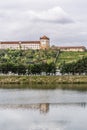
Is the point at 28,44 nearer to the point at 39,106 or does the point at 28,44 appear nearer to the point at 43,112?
the point at 39,106

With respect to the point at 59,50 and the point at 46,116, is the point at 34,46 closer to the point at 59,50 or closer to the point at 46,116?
the point at 59,50

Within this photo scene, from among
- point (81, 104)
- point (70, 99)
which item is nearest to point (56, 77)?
point (70, 99)

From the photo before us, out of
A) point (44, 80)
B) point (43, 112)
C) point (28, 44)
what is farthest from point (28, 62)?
point (43, 112)

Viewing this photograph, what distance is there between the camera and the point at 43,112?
3406 cm

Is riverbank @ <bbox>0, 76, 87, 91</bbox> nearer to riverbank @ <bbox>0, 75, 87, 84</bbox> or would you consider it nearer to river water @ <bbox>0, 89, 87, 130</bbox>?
riverbank @ <bbox>0, 75, 87, 84</bbox>

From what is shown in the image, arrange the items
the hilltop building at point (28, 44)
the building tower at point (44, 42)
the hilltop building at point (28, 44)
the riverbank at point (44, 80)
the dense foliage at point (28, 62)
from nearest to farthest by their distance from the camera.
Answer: the riverbank at point (44, 80)
the dense foliage at point (28, 62)
the building tower at point (44, 42)
the hilltop building at point (28, 44)
the hilltop building at point (28, 44)

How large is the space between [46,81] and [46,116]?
3601 centimetres

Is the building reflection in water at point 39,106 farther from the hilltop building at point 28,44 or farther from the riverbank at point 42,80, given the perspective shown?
the hilltop building at point 28,44

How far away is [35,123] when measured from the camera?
28.6 meters

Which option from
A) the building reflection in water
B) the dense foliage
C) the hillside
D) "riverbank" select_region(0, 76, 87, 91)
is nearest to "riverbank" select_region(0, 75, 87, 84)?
"riverbank" select_region(0, 76, 87, 91)

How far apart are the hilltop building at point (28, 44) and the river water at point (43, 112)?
85394 millimetres


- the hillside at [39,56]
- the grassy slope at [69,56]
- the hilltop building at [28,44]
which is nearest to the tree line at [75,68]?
the hillside at [39,56]

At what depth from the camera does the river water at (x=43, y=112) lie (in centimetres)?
2769

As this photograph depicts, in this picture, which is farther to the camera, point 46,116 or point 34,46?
point 34,46
